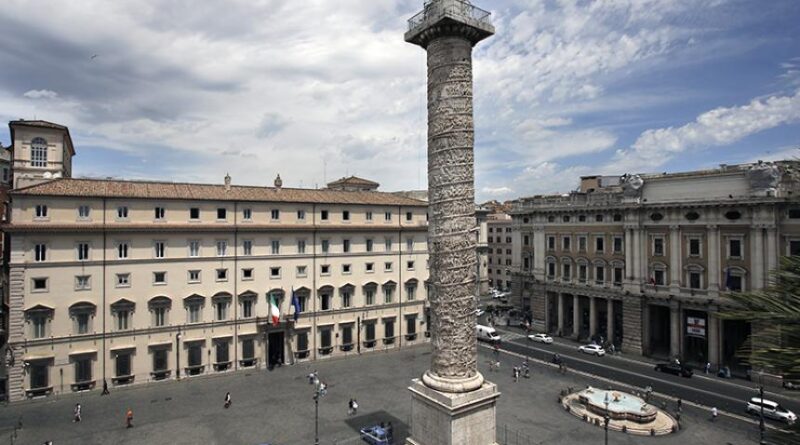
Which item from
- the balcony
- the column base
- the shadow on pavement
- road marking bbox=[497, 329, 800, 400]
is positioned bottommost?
road marking bbox=[497, 329, 800, 400]

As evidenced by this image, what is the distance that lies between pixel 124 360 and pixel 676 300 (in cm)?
4127

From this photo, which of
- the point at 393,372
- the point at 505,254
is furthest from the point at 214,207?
the point at 505,254

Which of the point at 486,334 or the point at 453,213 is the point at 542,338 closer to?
the point at 486,334

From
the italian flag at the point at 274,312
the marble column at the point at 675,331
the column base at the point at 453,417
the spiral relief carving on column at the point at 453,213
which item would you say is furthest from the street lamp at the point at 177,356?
the marble column at the point at 675,331

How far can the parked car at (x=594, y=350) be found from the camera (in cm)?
3997

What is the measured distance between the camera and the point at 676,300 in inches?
1502

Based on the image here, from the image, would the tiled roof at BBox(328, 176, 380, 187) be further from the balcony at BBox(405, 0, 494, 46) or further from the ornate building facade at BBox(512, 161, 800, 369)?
the balcony at BBox(405, 0, 494, 46)

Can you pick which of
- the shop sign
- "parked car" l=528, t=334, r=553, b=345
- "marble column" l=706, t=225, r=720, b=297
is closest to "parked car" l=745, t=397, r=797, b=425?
the shop sign

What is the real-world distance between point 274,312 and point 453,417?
20028mm

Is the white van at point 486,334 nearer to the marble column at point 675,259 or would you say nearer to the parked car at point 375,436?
the marble column at point 675,259

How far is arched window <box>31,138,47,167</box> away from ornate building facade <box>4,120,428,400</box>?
46cm

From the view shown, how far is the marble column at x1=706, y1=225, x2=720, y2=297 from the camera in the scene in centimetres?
3581

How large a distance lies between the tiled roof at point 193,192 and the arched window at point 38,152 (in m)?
8.55

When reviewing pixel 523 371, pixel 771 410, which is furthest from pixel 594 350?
pixel 771 410
